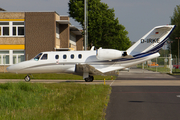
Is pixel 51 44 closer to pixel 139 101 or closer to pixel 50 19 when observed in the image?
pixel 50 19

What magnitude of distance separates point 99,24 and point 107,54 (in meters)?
24.7

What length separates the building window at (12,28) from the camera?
38562 millimetres

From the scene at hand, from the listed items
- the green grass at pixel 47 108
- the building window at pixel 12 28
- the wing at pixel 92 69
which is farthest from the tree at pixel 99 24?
the green grass at pixel 47 108

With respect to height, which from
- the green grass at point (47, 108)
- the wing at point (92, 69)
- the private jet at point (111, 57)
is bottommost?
the green grass at point (47, 108)

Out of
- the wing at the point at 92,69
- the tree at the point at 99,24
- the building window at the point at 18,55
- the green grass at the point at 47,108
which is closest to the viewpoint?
the green grass at the point at 47,108

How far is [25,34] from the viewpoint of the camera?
38219mm

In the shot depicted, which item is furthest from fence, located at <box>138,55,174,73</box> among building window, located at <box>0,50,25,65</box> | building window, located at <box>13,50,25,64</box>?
building window, located at <box>0,50,25,65</box>

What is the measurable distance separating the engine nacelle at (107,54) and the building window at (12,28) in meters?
20.1

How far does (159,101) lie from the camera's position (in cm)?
1216

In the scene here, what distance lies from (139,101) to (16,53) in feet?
99.4

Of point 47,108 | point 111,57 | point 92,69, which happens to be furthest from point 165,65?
point 47,108

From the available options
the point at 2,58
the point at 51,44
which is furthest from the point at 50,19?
the point at 2,58

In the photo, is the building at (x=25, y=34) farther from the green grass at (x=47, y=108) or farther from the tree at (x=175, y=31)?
the tree at (x=175, y=31)

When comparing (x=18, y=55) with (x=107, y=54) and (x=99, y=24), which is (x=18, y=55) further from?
(x=107, y=54)
